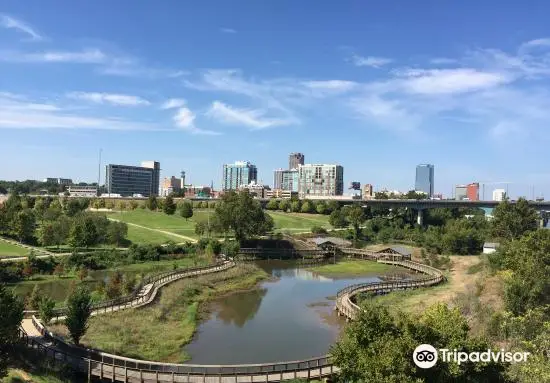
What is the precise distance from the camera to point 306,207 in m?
167

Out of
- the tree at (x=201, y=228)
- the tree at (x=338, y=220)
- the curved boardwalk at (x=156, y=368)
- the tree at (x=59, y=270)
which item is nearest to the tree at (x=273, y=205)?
the tree at (x=338, y=220)

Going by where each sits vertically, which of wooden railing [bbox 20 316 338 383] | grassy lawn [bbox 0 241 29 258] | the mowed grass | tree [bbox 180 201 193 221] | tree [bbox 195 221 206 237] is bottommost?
wooden railing [bbox 20 316 338 383]

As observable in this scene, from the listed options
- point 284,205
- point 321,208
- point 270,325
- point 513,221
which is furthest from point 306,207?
point 270,325

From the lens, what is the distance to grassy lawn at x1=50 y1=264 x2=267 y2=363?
1378 inches

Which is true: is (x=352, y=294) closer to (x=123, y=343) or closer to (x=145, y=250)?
(x=123, y=343)

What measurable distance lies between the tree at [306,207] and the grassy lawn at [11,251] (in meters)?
105

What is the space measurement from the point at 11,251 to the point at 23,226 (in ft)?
25.2

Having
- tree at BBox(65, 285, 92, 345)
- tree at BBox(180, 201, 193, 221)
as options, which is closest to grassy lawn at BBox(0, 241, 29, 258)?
tree at BBox(65, 285, 92, 345)

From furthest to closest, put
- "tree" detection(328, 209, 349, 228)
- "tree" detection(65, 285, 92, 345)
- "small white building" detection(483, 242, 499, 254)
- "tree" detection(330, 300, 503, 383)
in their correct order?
"tree" detection(328, 209, 349, 228) < "small white building" detection(483, 242, 499, 254) < "tree" detection(65, 285, 92, 345) < "tree" detection(330, 300, 503, 383)

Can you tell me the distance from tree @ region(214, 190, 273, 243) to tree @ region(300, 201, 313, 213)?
6833 centimetres

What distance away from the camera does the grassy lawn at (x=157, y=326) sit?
1378 inches

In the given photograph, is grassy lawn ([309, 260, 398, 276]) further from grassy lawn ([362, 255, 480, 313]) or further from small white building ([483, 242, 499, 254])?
small white building ([483, 242, 499, 254])

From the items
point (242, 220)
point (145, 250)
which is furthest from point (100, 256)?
point (242, 220)

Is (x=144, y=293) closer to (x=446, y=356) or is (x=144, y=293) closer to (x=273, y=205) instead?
(x=446, y=356)
